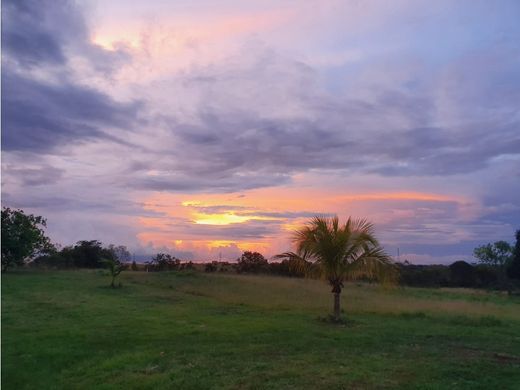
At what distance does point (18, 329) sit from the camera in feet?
52.3

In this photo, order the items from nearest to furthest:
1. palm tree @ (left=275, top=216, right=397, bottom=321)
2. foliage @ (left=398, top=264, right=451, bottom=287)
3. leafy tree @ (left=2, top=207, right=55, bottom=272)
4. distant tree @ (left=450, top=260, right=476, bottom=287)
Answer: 1. palm tree @ (left=275, top=216, right=397, bottom=321)
2. leafy tree @ (left=2, top=207, right=55, bottom=272)
3. foliage @ (left=398, top=264, right=451, bottom=287)
4. distant tree @ (left=450, top=260, right=476, bottom=287)

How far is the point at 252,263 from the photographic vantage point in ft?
215

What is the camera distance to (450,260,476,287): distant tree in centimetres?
6231

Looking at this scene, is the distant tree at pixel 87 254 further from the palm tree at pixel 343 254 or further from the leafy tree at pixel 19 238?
the palm tree at pixel 343 254

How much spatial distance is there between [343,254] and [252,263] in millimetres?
48099

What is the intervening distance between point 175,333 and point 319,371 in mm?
6131

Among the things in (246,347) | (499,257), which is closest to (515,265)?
(499,257)

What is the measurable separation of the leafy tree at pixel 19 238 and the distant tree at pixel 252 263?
23.3 m

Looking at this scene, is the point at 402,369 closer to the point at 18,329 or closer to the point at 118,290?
the point at 18,329

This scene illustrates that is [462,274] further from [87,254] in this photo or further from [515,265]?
[87,254]

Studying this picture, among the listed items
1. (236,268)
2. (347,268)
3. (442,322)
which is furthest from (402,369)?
(236,268)

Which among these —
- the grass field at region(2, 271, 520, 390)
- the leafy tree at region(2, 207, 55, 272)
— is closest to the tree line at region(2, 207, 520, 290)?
the leafy tree at region(2, 207, 55, 272)

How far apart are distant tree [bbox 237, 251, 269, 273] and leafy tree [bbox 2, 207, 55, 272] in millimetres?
23274

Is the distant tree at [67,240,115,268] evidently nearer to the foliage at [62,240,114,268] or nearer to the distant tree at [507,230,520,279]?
the foliage at [62,240,114,268]
